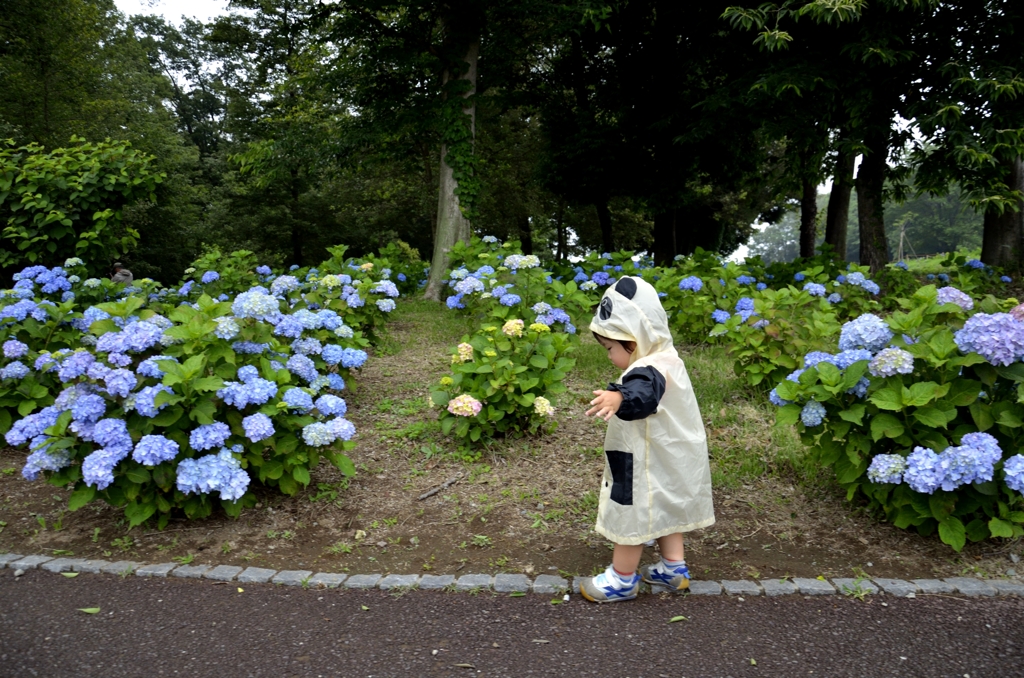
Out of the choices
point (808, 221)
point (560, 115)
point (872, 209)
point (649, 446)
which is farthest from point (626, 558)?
point (808, 221)

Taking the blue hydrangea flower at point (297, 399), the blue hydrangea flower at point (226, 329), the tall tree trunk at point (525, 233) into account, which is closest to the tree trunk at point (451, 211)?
the blue hydrangea flower at point (226, 329)

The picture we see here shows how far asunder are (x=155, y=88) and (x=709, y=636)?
26.0m

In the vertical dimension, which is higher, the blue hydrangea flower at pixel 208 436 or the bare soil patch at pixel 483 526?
the blue hydrangea flower at pixel 208 436

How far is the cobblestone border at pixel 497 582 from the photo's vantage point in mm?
2697

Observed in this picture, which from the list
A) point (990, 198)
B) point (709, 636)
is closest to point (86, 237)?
point (709, 636)

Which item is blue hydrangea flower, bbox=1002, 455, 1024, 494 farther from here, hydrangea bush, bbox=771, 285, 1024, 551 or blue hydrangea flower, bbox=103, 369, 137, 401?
blue hydrangea flower, bbox=103, 369, 137, 401

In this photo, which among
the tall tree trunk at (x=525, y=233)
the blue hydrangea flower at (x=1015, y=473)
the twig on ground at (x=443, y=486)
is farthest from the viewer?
the tall tree trunk at (x=525, y=233)

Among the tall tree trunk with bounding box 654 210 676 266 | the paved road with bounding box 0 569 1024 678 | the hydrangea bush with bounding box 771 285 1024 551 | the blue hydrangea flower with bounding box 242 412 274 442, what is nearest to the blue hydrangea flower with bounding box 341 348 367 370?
the blue hydrangea flower with bounding box 242 412 274 442

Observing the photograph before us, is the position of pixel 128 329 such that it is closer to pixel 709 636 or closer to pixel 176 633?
pixel 176 633

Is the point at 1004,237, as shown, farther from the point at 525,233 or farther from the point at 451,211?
the point at 525,233

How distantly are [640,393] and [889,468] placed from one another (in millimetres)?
1264

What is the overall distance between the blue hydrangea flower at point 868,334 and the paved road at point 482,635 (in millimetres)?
1074

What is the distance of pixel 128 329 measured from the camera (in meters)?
3.22

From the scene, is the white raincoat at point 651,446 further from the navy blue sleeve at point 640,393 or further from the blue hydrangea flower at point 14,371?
the blue hydrangea flower at point 14,371
